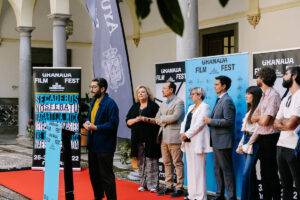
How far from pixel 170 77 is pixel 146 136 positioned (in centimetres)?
104

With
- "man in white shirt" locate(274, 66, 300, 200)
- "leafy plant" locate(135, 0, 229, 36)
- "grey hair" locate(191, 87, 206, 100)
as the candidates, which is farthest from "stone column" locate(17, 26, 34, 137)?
"leafy plant" locate(135, 0, 229, 36)

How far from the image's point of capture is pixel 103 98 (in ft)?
19.9

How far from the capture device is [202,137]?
6.29 meters

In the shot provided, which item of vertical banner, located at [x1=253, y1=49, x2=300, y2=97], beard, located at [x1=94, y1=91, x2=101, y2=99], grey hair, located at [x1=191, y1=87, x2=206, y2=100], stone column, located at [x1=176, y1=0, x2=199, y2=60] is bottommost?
beard, located at [x1=94, y1=91, x2=101, y2=99]

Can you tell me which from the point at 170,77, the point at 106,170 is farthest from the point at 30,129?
the point at 106,170

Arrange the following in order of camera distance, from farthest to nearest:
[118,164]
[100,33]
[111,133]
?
1. [118,164]
2. [100,33]
3. [111,133]

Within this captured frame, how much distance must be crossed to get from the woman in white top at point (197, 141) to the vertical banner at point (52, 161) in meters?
1.85

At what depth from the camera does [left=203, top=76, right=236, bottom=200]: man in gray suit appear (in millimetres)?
5926

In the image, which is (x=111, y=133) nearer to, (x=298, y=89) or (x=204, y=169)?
(x=204, y=169)

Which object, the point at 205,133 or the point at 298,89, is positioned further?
the point at 205,133

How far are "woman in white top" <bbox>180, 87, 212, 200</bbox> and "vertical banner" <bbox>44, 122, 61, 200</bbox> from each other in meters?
1.85

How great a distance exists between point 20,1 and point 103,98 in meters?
9.74

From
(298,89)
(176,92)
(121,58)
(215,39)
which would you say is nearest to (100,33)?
(121,58)

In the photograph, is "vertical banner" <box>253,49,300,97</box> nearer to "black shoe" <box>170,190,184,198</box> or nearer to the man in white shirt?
the man in white shirt
